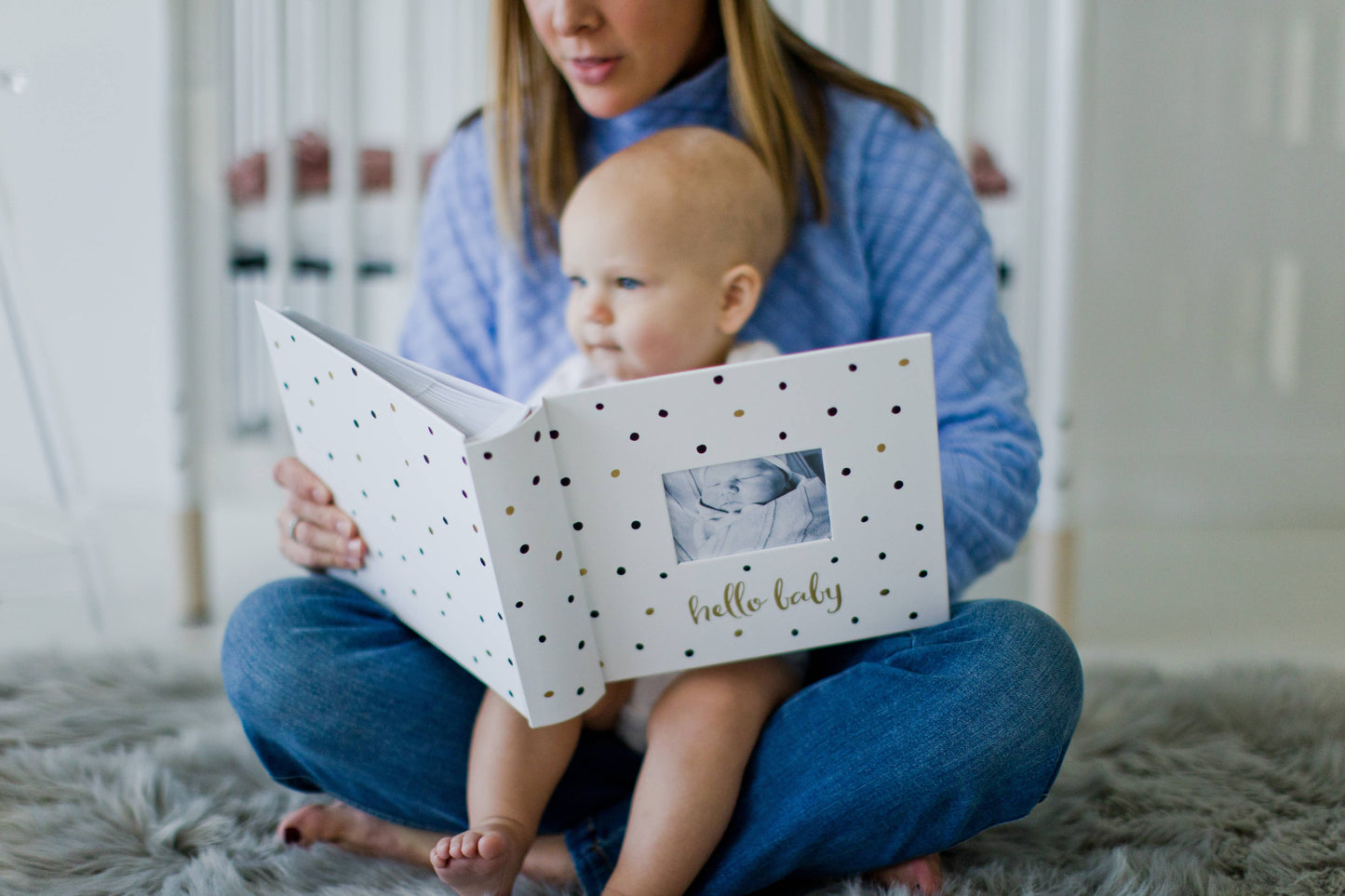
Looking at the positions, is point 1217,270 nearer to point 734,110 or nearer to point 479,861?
point 734,110

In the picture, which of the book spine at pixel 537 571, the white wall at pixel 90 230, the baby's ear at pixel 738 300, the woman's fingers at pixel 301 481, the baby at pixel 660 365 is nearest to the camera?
the book spine at pixel 537 571

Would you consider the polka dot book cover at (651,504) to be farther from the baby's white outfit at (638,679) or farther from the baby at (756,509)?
the baby's white outfit at (638,679)

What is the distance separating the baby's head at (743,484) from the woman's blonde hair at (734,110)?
0.40 meters

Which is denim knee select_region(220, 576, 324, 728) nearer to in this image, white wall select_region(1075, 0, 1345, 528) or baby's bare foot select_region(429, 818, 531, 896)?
baby's bare foot select_region(429, 818, 531, 896)

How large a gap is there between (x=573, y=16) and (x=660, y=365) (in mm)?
294

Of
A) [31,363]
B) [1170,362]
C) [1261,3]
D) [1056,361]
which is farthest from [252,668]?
[1261,3]

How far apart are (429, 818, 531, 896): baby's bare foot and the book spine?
9 centimetres

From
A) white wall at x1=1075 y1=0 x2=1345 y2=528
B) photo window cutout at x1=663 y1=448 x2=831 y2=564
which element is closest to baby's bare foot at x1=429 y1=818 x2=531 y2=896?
photo window cutout at x1=663 y1=448 x2=831 y2=564

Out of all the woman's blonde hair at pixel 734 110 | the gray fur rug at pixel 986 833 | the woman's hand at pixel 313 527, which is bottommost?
the gray fur rug at pixel 986 833

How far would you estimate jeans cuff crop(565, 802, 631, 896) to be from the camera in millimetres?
785

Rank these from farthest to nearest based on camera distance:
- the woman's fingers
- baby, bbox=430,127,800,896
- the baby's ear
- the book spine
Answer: the baby's ear → the woman's fingers → baby, bbox=430,127,800,896 → the book spine

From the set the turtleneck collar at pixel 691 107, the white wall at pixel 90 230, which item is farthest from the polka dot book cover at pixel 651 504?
the white wall at pixel 90 230

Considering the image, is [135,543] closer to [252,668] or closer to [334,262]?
[334,262]

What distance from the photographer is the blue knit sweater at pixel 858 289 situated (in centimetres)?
87
